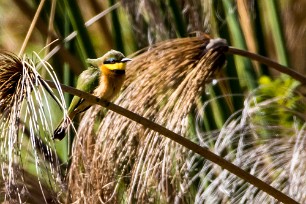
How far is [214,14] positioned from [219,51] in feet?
3.95

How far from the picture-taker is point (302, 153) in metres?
3.31

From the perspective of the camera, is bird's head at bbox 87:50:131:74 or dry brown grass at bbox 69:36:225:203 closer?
dry brown grass at bbox 69:36:225:203

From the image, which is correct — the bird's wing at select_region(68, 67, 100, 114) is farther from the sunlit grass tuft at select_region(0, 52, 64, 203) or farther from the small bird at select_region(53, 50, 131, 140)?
the sunlit grass tuft at select_region(0, 52, 64, 203)

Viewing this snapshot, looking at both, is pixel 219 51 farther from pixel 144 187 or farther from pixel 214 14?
pixel 214 14

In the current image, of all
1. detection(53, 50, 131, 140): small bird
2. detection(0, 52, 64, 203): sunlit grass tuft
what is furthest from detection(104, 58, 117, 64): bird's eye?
detection(0, 52, 64, 203): sunlit grass tuft

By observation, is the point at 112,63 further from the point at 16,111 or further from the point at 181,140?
the point at 16,111

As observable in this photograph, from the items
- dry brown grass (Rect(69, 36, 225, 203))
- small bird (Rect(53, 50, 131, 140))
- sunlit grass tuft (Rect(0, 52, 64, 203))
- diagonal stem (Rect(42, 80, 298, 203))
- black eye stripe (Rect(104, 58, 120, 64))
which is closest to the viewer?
sunlit grass tuft (Rect(0, 52, 64, 203))

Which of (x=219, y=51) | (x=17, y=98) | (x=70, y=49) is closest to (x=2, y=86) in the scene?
(x=17, y=98)

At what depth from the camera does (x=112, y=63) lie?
3383 mm

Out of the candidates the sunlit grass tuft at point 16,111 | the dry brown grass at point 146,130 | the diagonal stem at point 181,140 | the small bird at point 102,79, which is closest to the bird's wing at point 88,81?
the small bird at point 102,79

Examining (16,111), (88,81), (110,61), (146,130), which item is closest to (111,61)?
(110,61)

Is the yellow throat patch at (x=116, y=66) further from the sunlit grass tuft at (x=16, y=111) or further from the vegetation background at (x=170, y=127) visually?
the sunlit grass tuft at (x=16, y=111)

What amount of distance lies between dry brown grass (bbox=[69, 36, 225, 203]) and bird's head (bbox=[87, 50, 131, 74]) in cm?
4

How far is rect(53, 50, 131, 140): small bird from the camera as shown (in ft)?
10.7
